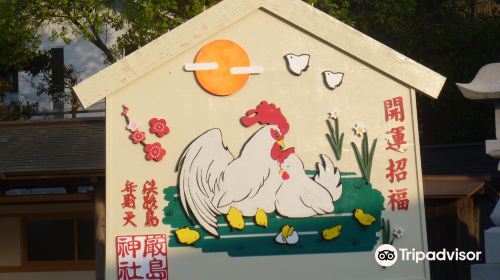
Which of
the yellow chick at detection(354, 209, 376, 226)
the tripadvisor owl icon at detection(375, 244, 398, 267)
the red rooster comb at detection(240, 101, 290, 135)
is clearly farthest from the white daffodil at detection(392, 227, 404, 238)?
the red rooster comb at detection(240, 101, 290, 135)

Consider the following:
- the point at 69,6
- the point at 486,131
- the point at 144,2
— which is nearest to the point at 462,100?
the point at 486,131

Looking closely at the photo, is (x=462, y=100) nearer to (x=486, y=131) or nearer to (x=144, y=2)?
(x=486, y=131)

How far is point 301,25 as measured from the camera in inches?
438

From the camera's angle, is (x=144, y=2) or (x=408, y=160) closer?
(x=408, y=160)

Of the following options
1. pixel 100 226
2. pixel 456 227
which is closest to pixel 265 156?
pixel 100 226

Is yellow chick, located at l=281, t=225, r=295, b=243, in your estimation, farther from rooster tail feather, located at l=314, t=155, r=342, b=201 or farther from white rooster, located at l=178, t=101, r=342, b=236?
rooster tail feather, located at l=314, t=155, r=342, b=201

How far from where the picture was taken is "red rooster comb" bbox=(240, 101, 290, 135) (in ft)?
36.1

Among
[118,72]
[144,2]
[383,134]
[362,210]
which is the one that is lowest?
[362,210]

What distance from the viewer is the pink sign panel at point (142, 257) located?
1091 cm

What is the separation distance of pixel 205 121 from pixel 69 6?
1032cm

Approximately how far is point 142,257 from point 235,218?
128cm

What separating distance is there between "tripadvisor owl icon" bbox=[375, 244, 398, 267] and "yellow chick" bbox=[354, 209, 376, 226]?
35cm

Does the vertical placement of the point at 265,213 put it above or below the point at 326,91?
below

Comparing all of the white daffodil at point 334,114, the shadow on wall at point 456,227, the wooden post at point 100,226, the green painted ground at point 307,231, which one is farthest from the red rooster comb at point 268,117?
the shadow on wall at point 456,227
